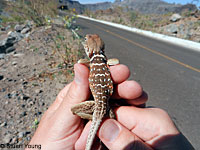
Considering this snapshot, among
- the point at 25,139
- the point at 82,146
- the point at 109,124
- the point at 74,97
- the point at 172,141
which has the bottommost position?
the point at 25,139

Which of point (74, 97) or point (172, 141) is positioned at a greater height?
point (74, 97)

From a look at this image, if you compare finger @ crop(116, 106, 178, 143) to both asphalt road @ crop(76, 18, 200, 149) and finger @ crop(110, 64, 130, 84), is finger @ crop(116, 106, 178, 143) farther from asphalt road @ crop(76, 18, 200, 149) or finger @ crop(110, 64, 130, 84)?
asphalt road @ crop(76, 18, 200, 149)

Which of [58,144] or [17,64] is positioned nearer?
[58,144]

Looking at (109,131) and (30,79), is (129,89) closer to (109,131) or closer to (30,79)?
(109,131)

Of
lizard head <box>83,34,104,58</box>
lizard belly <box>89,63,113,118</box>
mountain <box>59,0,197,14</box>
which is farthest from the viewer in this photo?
mountain <box>59,0,197,14</box>

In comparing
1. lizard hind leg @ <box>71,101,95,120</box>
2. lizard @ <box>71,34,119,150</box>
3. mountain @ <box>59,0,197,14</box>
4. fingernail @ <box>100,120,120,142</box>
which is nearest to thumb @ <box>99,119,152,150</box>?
fingernail @ <box>100,120,120,142</box>

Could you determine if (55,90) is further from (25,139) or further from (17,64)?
(17,64)

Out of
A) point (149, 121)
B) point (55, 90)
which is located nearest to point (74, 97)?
point (149, 121)

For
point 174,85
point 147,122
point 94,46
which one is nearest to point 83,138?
point 147,122
